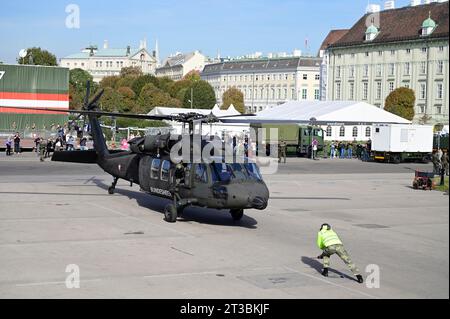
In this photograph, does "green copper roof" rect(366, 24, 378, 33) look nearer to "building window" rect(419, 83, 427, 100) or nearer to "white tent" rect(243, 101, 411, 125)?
"building window" rect(419, 83, 427, 100)

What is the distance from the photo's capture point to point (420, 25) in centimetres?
9206

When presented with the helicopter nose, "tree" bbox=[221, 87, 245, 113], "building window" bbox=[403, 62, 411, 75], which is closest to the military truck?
the helicopter nose

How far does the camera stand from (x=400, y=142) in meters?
48.2

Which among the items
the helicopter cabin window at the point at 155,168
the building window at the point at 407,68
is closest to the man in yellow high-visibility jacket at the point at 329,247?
the helicopter cabin window at the point at 155,168

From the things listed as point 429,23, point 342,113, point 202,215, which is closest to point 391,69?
point 429,23

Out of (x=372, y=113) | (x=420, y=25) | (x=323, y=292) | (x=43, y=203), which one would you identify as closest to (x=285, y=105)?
(x=372, y=113)

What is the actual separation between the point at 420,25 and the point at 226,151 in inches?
3200

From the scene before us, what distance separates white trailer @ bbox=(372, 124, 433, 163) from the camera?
157 feet

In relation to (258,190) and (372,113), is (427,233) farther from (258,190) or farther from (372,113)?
(372,113)

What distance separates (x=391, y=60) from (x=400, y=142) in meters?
53.9

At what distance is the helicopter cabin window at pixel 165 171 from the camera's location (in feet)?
60.9

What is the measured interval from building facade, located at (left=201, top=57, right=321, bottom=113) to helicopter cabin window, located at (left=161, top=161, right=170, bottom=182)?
4457 inches

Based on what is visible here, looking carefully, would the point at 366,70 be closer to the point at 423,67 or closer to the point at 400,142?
the point at 423,67

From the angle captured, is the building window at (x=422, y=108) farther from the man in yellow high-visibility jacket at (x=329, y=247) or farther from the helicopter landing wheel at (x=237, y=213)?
the man in yellow high-visibility jacket at (x=329, y=247)
